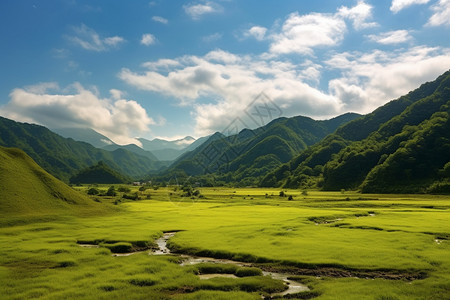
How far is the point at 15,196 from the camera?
60406 millimetres

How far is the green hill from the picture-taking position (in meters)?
58.8

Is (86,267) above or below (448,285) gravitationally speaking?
below

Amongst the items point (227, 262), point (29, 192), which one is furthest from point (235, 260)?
point (29, 192)

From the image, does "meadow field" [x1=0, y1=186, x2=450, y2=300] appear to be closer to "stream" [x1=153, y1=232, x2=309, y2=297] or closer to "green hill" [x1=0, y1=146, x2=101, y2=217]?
"stream" [x1=153, y1=232, x2=309, y2=297]

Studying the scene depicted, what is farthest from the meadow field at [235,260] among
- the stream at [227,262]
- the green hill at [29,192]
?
the green hill at [29,192]

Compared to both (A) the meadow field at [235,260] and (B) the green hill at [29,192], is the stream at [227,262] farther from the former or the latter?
(B) the green hill at [29,192]

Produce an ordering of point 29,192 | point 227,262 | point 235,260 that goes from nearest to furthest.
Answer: point 227,262, point 235,260, point 29,192

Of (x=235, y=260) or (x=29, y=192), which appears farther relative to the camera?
(x=29, y=192)

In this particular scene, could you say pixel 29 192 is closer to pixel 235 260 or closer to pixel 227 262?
pixel 227 262

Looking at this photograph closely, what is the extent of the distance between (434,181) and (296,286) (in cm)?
14976

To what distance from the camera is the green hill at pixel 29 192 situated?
5881cm

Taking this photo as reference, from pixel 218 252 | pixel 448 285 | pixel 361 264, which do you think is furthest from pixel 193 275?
pixel 448 285

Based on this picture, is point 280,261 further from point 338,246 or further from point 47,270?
point 47,270

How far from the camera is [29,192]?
6450 cm
